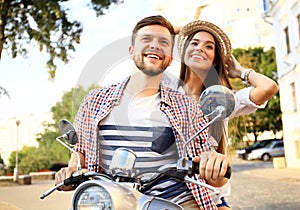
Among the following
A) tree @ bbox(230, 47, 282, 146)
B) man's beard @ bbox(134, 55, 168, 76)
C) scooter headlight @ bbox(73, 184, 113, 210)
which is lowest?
scooter headlight @ bbox(73, 184, 113, 210)

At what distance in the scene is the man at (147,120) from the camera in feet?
3.89

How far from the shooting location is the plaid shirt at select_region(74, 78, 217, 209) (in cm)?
118

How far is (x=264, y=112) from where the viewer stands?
2259 cm

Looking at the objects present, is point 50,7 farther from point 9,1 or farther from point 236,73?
point 236,73

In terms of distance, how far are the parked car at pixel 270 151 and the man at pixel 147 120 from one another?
18489 millimetres

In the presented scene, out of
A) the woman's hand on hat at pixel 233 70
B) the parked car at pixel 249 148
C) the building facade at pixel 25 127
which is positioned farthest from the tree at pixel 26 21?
the parked car at pixel 249 148

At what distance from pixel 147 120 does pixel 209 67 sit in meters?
0.28

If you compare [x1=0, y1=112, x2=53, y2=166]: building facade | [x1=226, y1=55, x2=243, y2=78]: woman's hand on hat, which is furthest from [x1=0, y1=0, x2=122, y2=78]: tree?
[x1=226, y1=55, x2=243, y2=78]: woman's hand on hat

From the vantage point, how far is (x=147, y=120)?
123cm

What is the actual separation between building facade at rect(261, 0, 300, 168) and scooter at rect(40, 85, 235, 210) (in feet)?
40.2

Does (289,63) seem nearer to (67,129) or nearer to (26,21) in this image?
(26,21)

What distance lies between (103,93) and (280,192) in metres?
7.63

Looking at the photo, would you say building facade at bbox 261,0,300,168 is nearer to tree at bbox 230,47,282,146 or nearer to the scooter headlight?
tree at bbox 230,47,282,146

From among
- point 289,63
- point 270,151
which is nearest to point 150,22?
point 289,63
